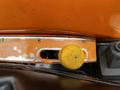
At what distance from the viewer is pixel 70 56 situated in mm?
639

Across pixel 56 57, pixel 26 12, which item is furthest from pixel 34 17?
pixel 56 57

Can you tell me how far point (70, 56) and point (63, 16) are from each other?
9cm

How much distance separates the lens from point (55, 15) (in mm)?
641

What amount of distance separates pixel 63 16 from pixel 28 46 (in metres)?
0.13

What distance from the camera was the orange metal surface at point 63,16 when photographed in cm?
62

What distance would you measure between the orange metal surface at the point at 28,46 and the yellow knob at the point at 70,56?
6cm

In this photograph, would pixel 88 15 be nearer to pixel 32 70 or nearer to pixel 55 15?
pixel 55 15

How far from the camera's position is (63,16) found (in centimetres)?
64

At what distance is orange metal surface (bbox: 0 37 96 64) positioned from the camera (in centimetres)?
70

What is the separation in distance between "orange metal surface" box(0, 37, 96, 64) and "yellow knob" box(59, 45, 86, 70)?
6cm

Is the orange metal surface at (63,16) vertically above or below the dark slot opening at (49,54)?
above

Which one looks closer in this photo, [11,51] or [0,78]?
[0,78]

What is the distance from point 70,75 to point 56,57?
0.27ft

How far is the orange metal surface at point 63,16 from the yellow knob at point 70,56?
59 millimetres
